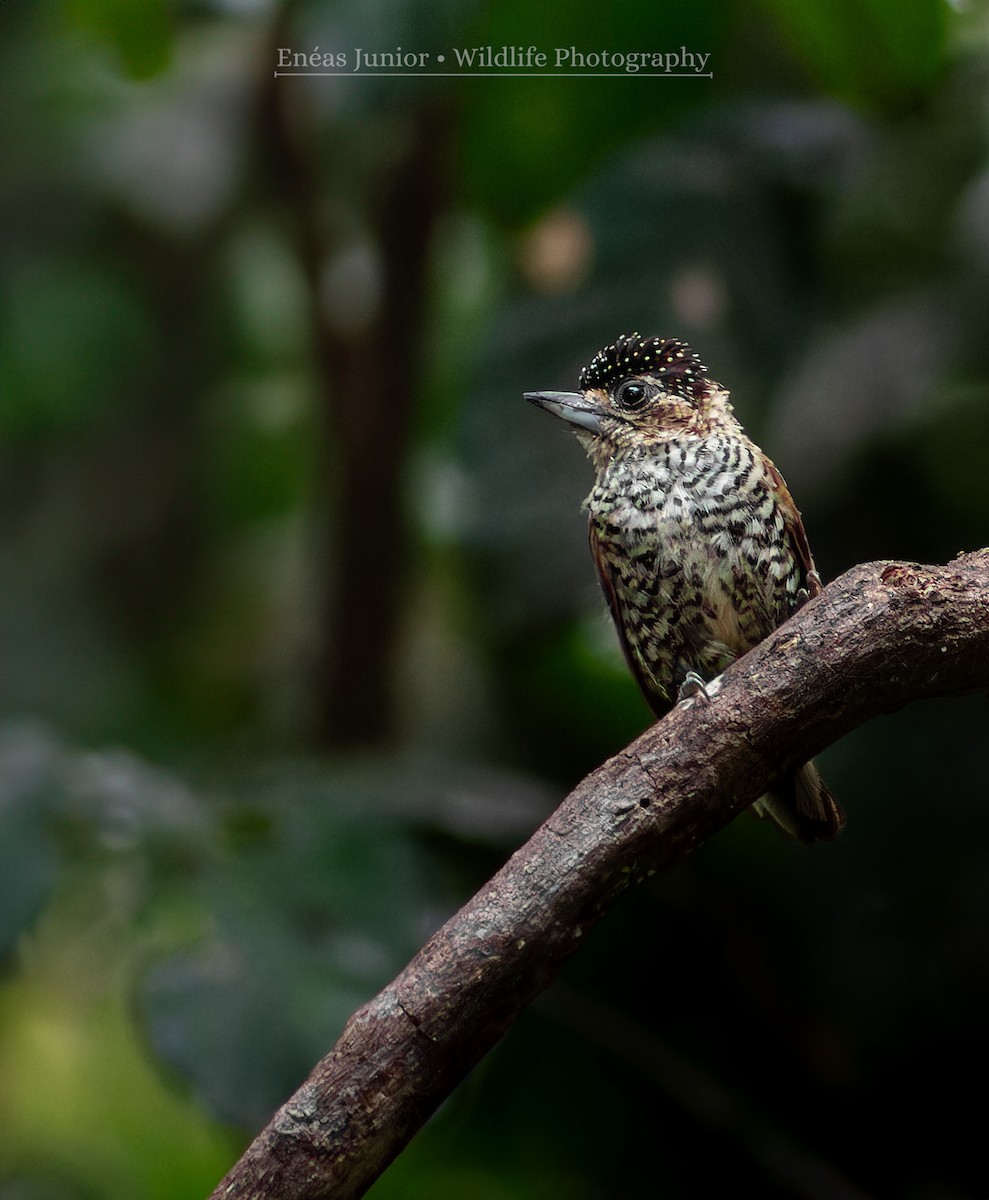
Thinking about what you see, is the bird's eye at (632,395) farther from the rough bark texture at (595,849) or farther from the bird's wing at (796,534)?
the rough bark texture at (595,849)

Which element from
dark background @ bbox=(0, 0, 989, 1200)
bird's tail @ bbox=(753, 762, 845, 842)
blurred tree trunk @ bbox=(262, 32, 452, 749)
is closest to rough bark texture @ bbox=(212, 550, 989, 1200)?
bird's tail @ bbox=(753, 762, 845, 842)

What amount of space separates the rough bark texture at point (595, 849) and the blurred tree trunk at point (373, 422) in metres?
2.61

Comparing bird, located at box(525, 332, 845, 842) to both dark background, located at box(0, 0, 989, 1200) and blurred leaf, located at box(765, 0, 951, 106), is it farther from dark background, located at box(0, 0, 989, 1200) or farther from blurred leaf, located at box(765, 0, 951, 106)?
blurred leaf, located at box(765, 0, 951, 106)

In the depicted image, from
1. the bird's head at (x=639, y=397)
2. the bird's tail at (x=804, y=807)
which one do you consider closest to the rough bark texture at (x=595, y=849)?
the bird's tail at (x=804, y=807)

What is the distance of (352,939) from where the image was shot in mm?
3014

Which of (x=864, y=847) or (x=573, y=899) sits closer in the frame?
(x=573, y=899)

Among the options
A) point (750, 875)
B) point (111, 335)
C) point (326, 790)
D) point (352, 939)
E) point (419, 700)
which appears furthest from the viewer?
point (111, 335)

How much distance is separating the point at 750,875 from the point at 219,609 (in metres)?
2.36

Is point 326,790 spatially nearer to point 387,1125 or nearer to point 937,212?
point 387,1125

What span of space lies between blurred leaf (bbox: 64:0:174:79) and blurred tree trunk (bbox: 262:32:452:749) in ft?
3.45

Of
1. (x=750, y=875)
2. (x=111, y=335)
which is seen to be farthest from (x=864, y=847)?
(x=111, y=335)

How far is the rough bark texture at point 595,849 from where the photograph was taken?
66.7 inches

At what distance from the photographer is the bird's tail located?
205cm

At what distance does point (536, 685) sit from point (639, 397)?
4.76 ft
